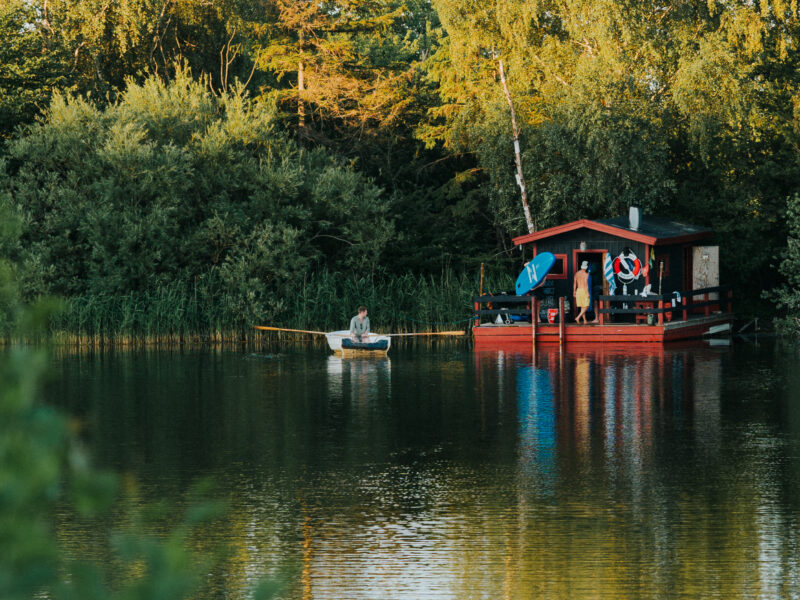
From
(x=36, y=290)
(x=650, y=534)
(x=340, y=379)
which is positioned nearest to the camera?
(x=650, y=534)

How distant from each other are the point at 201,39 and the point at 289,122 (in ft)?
17.8

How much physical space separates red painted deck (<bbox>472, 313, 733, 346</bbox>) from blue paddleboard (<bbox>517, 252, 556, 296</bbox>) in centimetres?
123

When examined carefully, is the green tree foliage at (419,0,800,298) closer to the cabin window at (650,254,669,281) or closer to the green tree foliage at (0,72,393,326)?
the cabin window at (650,254,669,281)

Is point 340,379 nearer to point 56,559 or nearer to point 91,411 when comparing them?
point 91,411

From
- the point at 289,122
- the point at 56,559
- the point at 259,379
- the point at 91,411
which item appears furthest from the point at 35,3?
the point at 56,559

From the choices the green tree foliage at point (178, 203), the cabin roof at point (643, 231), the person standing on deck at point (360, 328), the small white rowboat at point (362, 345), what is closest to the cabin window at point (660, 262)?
the cabin roof at point (643, 231)

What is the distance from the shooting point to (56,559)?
2.54 m

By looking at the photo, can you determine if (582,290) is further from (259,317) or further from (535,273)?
(259,317)

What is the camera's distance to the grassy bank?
33.1 m

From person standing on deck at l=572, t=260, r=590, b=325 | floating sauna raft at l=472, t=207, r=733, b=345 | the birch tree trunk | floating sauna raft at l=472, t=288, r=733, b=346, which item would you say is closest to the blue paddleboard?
floating sauna raft at l=472, t=207, r=733, b=345

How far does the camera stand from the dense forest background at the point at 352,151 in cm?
3491

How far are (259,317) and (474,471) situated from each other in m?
21.7

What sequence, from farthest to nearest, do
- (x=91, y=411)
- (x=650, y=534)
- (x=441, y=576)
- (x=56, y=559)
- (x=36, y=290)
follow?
(x=36, y=290), (x=91, y=411), (x=650, y=534), (x=441, y=576), (x=56, y=559)

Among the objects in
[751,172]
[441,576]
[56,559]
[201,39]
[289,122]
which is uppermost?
[201,39]
